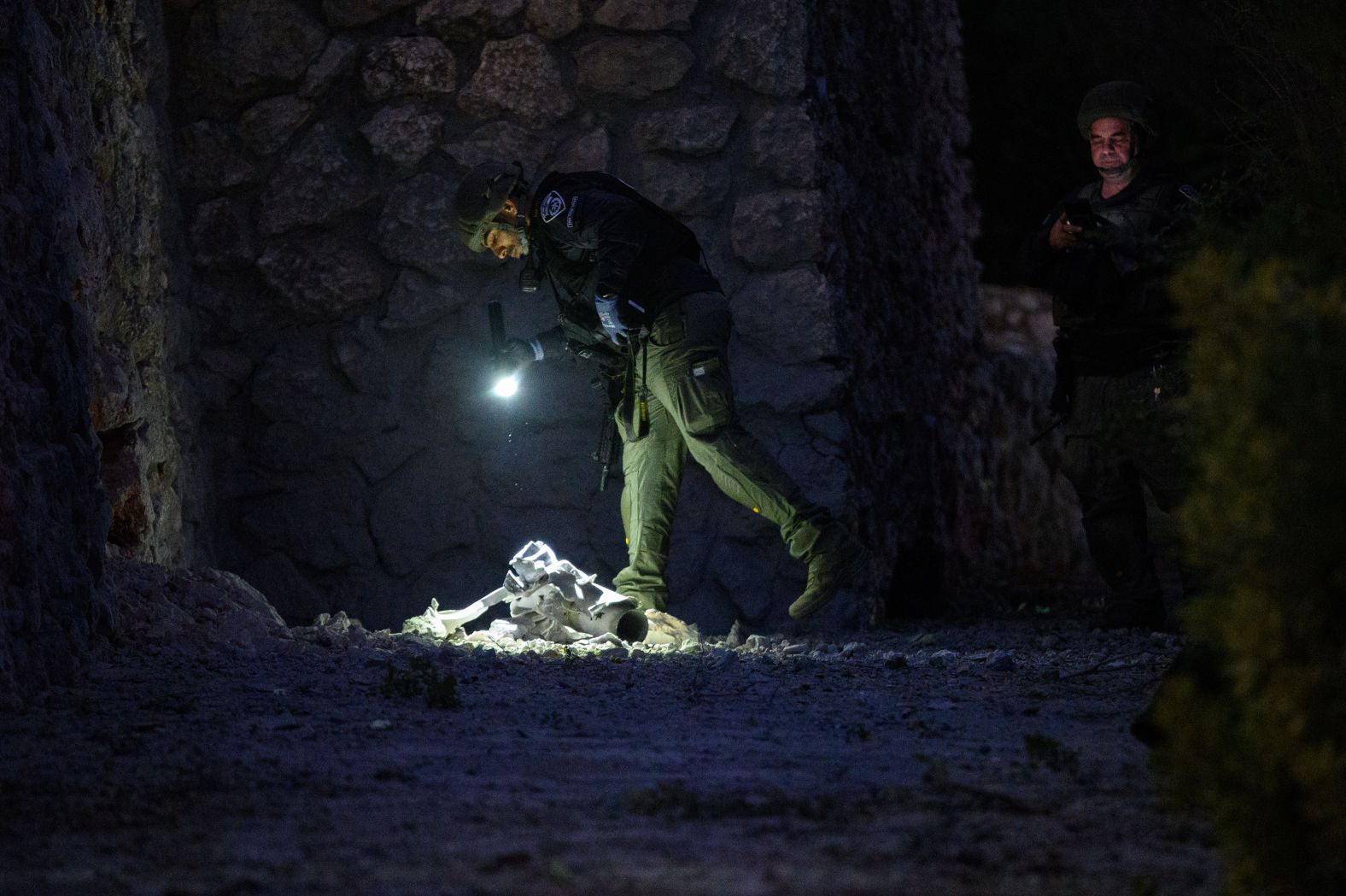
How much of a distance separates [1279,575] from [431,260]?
4639 millimetres

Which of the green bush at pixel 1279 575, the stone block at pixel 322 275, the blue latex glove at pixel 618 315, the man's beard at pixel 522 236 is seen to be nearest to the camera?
the green bush at pixel 1279 575

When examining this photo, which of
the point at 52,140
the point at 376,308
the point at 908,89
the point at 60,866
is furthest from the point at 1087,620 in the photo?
the point at 60,866

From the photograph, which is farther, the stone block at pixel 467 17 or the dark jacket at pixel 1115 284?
the stone block at pixel 467 17

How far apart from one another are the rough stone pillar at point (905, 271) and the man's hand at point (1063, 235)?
36.5 inches

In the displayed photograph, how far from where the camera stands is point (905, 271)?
6859 mm

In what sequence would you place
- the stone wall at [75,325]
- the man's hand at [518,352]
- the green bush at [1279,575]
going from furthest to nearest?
1. the man's hand at [518,352]
2. the stone wall at [75,325]
3. the green bush at [1279,575]

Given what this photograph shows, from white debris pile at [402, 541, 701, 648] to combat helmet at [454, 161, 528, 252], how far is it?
4.12ft

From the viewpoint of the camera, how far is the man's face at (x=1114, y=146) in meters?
5.49

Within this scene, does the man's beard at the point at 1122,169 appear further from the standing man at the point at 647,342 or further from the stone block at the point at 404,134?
the stone block at the point at 404,134

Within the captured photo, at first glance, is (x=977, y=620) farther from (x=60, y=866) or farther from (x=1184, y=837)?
(x=60, y=866)

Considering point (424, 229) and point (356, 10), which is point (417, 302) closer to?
point (424, 229)

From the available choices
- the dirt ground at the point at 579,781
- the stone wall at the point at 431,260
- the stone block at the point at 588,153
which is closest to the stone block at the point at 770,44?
the stone wall at the point at 431,260

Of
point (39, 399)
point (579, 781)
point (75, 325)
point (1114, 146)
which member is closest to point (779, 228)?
point (1114, 146)

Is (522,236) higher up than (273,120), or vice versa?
(273,120)
